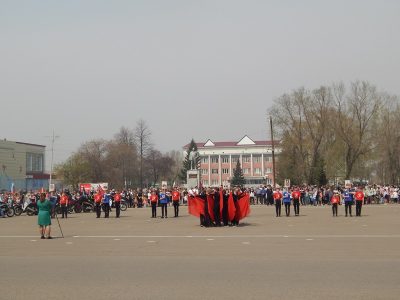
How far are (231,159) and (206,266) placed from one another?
148 meters

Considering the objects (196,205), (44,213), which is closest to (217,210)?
(196,205)

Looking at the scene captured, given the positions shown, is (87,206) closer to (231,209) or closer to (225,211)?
(225,211)

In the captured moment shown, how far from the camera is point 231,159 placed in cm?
16050

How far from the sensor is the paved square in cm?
941

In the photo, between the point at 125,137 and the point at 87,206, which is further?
the point at 125,137

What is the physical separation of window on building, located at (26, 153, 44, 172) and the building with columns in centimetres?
4946

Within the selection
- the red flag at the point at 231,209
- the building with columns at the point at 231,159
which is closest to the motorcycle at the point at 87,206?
the red flag at the point at 231,209

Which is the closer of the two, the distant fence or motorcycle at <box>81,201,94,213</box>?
motorcycle at <box>81,201,94,213</box>

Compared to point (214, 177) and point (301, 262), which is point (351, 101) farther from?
point (214, 177)

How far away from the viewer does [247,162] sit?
523 ft

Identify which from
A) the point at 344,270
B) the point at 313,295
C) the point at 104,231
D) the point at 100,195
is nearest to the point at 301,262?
the point at 344,270

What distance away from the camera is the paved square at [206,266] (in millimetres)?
9414

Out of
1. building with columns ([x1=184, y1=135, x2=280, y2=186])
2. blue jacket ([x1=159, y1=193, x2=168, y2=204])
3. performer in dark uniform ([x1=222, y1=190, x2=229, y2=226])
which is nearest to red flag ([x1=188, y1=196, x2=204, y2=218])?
performer in dark uniform ([x1=222, y1=190, x2=229, y2=226])

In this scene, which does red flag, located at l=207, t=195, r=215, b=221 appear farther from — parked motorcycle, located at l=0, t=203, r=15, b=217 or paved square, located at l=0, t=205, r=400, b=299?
parked motorcycle, located at l=0, t=203, r=15, b=217
